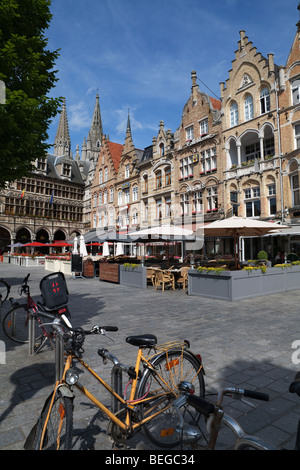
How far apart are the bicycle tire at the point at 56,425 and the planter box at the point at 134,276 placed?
414 inches

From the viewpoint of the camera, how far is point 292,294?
1009 centimetres

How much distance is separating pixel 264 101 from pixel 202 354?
72.2 ft

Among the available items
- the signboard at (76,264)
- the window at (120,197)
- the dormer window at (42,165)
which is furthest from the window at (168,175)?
the dormer window at (42,165)

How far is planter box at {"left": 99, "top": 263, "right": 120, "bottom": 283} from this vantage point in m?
14.2

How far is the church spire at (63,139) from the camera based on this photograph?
224 ft

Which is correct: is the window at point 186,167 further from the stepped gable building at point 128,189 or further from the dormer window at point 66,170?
the dormer window at point 66,170

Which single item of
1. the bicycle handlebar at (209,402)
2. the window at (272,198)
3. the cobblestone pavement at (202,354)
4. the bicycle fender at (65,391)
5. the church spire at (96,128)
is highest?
the church spire at (96,128)

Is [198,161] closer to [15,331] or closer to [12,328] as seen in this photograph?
[15,331]

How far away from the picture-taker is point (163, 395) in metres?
2.48

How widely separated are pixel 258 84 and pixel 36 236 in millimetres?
39248

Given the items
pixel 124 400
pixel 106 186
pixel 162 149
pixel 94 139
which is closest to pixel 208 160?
pixel 162 149

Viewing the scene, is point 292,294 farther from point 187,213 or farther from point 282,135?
point 187,213
